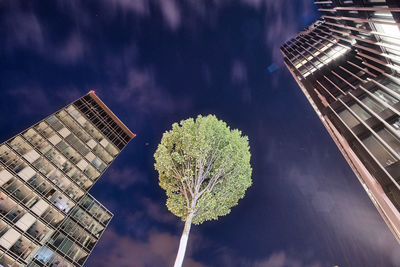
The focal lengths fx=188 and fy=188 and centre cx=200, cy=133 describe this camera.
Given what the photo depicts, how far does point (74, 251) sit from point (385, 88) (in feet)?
144

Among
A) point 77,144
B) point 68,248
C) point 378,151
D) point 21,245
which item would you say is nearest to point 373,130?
point 378,151

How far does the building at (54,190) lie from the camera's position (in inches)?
975

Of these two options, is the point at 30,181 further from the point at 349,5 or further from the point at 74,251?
the point at 349,5

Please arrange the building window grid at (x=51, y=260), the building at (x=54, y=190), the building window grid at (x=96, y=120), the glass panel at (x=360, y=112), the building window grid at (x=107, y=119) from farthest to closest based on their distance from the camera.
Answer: the building window grid at (x=107, y=119)
the building window grid at (x=96, y=120)
the building window grid at (x=51, y=260)
the building at (x=54, y=190)
the glass panel at (x=360, y=112)

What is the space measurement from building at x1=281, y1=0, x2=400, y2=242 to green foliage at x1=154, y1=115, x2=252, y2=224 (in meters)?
7.89

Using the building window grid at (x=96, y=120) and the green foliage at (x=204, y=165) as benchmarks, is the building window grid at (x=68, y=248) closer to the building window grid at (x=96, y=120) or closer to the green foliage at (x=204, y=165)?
the building window grid at (x=96, y=120)

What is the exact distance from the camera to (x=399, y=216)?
10.1 metres

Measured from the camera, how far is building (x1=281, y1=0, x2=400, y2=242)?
427 inches

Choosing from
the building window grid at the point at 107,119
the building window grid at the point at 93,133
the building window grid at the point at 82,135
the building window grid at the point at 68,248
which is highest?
the building window grid at the point at 107,119

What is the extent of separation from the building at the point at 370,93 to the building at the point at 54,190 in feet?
122

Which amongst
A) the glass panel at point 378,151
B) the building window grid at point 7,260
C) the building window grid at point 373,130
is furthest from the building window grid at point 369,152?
the building window grid at point 7,260

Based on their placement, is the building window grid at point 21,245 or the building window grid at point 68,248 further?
the building window grid at point 68,248

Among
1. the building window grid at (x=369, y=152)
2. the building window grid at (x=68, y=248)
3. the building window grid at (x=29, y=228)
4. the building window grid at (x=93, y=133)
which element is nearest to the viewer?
the building window grid at (x=369, y=152)

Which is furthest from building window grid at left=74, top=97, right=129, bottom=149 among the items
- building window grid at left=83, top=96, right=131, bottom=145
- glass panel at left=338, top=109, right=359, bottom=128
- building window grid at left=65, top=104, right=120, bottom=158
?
glass panel at left=338, top=109, right=359, bottom=128
